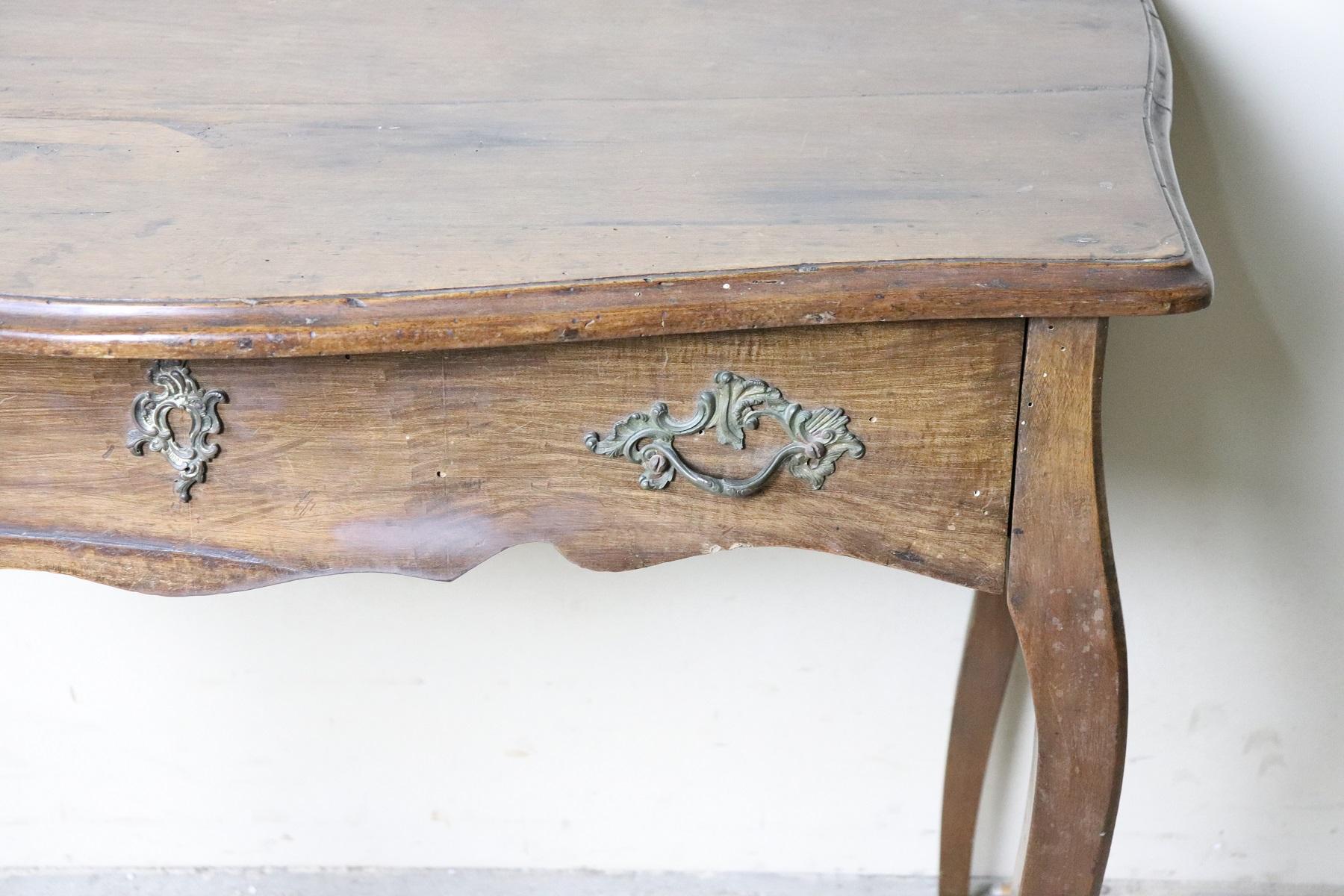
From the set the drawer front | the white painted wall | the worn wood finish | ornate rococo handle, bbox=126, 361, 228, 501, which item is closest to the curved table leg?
the white painted wall

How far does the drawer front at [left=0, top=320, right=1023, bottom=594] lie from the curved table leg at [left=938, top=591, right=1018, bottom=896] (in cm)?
49

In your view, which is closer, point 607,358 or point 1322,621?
point 607,358

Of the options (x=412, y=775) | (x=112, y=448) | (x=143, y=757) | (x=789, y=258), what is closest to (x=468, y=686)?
(x=412, y=775)

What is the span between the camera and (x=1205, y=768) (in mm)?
1148

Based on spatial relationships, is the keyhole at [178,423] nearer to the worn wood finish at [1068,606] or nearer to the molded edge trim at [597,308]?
the molded edge trim at [597,308]

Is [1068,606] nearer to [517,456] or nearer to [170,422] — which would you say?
[517,456]

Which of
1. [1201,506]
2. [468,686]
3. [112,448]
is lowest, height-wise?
[468,686]

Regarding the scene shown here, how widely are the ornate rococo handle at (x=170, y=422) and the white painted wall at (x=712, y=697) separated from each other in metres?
0.54

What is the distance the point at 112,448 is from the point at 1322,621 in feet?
3.24

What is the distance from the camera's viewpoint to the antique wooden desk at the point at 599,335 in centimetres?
47

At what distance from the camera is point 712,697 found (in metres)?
1.14

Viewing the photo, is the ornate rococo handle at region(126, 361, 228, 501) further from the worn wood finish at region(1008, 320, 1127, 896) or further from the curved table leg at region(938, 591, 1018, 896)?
the curved table leg at region(938, 591, 1018, 896)

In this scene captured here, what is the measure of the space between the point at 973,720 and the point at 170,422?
0.76m

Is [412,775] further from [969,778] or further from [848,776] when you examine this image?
[969,778]
